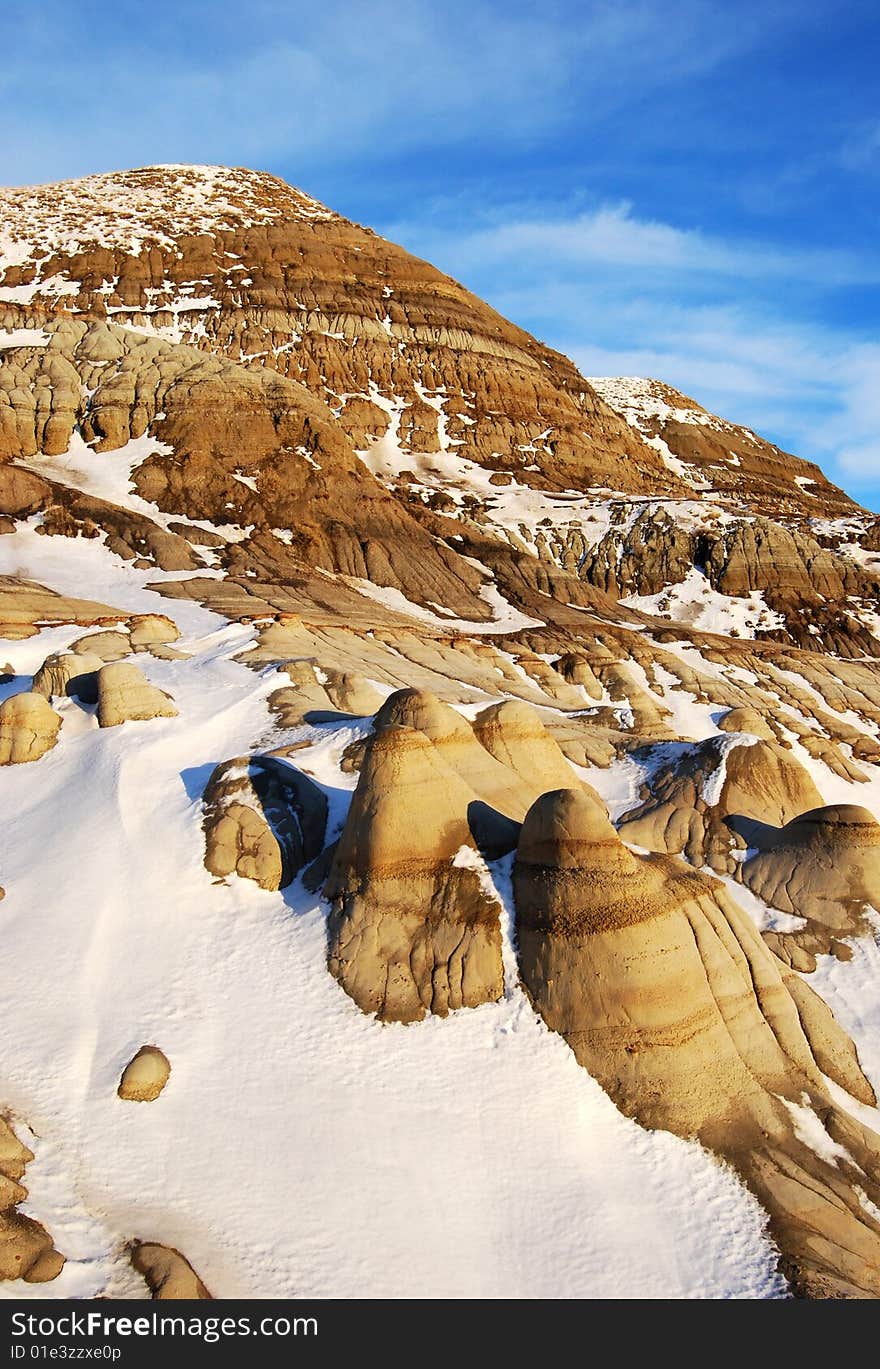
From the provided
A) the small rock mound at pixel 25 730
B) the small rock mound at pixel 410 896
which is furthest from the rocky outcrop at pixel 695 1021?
the small rock mound at pixel 25 730

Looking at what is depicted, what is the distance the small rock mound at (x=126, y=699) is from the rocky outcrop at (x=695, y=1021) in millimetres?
15618

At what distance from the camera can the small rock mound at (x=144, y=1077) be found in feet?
54.0

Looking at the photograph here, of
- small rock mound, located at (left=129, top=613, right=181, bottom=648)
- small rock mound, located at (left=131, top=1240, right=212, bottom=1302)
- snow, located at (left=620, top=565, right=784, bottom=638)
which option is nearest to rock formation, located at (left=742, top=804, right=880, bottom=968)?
small rock mound, located at (left=131, top=1240, right=212, bottom=1302)

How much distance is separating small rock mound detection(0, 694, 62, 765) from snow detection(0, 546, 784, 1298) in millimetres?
6028

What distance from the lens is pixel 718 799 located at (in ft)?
101

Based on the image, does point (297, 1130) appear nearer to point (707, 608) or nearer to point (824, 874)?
point (824, 874)

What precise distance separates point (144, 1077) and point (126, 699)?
51.1ft

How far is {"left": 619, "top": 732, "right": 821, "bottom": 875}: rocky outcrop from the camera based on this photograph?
2933 cm

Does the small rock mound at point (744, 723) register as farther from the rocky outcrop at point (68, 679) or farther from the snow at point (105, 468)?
the snow at point (105, 468)

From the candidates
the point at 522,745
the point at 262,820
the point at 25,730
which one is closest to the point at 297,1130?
the point at 262,820

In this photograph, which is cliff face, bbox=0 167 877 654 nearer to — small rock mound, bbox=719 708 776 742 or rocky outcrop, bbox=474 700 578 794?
small rock mound, bbox=719 708 776 742

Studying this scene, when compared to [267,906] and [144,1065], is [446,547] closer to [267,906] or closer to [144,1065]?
[267,906]

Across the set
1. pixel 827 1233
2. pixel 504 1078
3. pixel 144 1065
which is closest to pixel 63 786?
pixel 144 1065
